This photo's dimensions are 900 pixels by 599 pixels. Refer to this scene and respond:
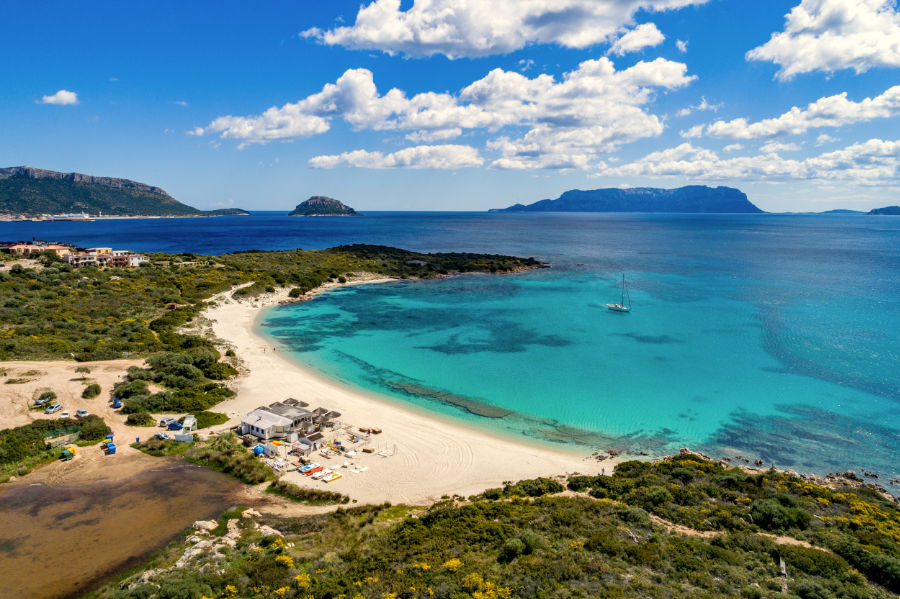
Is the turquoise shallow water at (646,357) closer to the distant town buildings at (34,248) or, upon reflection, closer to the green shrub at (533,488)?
the green shrub at (533,488)

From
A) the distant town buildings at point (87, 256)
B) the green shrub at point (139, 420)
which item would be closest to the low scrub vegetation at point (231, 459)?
the green shrub at point (139, 420)

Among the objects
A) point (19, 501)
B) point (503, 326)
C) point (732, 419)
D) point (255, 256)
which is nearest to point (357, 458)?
point (19, 501)

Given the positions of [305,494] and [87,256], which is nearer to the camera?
[305,494]

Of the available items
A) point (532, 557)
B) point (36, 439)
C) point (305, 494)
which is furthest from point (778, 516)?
point (36, 439)

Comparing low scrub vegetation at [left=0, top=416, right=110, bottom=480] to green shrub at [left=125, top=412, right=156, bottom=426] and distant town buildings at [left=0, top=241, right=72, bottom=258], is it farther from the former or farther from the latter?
distant town buildings at [left=0, top=241, right=72, bottom=258]

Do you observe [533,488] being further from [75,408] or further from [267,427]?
[75,408]
